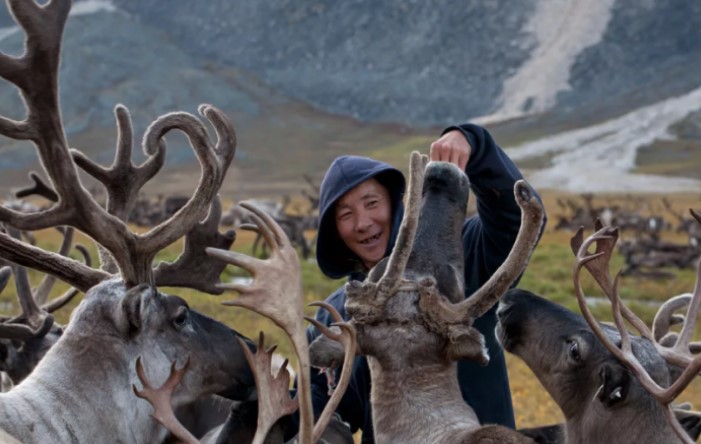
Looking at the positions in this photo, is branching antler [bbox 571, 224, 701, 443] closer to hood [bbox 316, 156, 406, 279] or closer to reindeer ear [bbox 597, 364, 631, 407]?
reindeer ear [bbox 597, 364, 631, 407]

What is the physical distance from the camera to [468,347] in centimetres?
371

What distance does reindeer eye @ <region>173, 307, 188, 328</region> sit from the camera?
404 cm

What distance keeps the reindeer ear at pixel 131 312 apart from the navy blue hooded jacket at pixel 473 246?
35.4 inches

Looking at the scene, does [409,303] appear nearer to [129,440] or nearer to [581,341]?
[581,341]

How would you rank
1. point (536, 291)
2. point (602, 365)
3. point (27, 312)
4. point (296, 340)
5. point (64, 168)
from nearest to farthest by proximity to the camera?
point (296, 340)
point (602, 365)
point (64, 168)
point (27, 312)
point (536, 291)

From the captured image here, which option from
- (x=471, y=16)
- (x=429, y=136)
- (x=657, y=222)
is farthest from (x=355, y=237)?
(x=471, y=16)

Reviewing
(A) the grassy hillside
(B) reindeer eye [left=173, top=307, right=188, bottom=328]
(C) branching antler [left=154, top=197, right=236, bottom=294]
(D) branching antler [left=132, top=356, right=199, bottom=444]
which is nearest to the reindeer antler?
(D) branching antler [left=132, top=356, right=199, bottom=444]

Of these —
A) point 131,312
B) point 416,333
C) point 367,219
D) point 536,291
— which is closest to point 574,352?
point 416,333

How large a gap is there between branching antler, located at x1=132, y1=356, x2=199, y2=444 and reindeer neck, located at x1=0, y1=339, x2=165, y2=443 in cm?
12

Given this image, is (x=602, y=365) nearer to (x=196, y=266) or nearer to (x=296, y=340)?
(x=296, y=340)

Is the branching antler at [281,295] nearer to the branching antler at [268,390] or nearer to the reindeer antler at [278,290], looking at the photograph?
the reindeer antler at [278,290]

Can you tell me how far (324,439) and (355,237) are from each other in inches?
37.9

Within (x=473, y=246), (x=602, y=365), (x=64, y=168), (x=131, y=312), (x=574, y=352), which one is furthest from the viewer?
(x=473, y=246)

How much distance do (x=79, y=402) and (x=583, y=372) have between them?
1719mm
